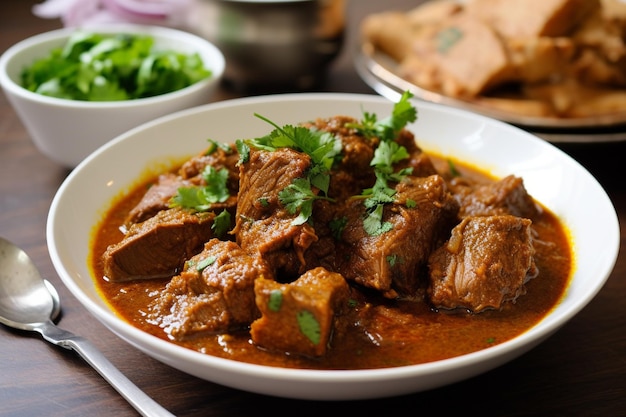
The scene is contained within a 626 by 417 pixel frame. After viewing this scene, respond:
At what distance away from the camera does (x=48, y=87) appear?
4.31 metres

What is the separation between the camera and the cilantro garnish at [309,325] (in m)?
2.44

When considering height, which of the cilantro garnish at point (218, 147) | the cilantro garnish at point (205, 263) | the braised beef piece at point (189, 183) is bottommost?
the braised beef piece at point (189, 183)

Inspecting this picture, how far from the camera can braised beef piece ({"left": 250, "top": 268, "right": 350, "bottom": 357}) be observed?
244 centimetres

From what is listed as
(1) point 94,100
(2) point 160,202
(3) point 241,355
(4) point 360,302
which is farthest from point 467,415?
(1) point 94,100

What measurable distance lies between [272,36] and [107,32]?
3.84ft

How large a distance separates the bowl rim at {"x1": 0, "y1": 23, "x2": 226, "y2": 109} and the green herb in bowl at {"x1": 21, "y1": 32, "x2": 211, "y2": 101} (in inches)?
2.2

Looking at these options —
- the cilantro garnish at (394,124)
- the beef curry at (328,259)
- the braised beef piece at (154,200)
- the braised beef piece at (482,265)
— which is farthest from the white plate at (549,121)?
the braised beef piece at (154,200)

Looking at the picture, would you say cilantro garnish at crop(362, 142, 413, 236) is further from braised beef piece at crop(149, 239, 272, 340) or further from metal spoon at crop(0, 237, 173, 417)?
metal spoon at crop(0, 237, 173, 417)

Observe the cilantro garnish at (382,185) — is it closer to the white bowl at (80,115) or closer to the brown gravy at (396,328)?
the brown gravy at (396,328)

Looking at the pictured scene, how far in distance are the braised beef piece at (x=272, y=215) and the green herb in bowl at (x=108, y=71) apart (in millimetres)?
1753

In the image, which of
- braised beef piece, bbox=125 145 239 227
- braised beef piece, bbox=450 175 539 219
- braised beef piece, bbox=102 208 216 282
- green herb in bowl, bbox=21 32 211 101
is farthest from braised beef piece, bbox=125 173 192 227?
braised beef piece, bbox=450 175 539 219

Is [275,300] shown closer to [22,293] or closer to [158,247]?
[158,247]

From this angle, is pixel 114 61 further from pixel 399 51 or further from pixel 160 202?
pixel 399 51

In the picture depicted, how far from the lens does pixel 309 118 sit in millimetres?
4055
